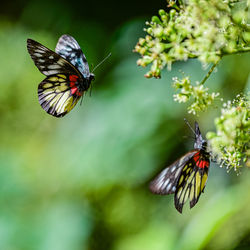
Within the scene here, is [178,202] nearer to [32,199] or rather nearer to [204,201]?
[204,201]

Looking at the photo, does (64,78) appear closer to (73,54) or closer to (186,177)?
(73,54)

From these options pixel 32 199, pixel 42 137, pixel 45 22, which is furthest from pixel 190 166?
pixel 45 22

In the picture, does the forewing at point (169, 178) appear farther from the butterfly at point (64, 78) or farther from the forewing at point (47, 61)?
the forewing at point (47, 61)

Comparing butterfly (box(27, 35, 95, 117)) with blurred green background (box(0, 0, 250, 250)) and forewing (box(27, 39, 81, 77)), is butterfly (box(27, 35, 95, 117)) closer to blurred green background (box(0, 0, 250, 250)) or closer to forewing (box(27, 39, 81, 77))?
forewing (box(27, 39, 81, 77))

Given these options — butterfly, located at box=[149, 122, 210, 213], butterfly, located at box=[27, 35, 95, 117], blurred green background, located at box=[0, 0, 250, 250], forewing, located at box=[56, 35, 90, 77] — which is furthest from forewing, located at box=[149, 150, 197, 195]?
blurred green background, located at box=[0, 0, 250, 250]

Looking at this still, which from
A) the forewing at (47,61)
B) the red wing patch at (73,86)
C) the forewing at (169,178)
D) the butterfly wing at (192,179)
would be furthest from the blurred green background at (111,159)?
the forewing at (47,61)

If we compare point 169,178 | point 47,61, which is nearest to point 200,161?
point 169,178
